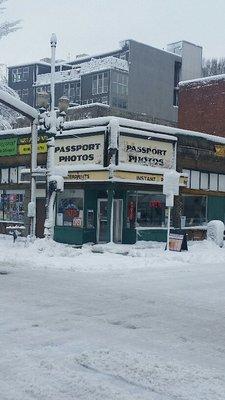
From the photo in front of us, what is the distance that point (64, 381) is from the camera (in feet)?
17.5

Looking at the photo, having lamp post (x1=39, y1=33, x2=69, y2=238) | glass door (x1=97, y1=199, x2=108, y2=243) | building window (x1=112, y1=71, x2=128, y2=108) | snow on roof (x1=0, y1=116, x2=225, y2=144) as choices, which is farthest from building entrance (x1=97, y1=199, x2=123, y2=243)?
building window (x1=112, y1=71, x2=128, y2=108)

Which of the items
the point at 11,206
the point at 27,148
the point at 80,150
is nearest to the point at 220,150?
the point at 80,150

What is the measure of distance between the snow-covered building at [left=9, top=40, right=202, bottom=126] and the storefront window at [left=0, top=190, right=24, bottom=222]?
3352cm

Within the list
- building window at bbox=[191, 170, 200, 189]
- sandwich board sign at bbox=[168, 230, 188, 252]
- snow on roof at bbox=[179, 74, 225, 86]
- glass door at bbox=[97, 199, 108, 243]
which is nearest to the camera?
sandwich board sign at bbox=[168, 230, 188, 252]

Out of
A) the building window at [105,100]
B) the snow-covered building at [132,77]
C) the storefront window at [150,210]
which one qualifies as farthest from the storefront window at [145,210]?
the building window at [105,100]

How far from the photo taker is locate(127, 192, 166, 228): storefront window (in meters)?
23.7

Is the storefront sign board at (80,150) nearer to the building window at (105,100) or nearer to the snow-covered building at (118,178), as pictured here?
the snow-covered building at (118,178)

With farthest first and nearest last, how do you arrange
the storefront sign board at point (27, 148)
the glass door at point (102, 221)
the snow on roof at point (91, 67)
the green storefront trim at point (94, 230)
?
the snow on roof at point (91, 67)
the storefront sign board at point (27, 148)
the glass door at point (102, 221)
the green storefront trim at point (94, 230)

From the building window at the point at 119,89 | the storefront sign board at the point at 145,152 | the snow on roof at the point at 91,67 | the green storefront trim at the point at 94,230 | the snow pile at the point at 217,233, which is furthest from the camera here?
the building window at the point at 119,89

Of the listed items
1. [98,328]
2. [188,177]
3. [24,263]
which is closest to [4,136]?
[188,177]

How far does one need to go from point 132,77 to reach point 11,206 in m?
39.5

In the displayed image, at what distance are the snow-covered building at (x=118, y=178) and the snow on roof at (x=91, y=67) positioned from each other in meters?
36.3

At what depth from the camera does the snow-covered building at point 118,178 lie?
22.2 meters

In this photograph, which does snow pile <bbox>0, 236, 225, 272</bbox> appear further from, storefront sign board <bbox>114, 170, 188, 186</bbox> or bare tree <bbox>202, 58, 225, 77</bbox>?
Answer: bare tree <bbox>202, 58, 225, 77</bbox>
